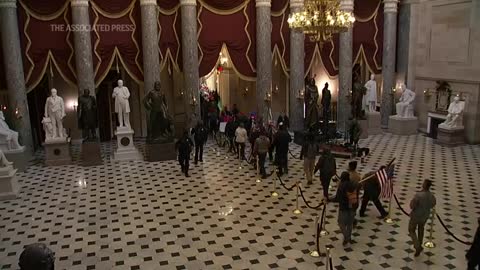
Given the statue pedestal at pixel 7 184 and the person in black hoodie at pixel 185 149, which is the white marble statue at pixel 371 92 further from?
the statue pedestal at pixel 7 184

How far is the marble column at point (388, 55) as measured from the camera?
19625 mm

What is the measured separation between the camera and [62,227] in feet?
32.7

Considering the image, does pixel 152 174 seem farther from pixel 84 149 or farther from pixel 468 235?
pixel 468 235

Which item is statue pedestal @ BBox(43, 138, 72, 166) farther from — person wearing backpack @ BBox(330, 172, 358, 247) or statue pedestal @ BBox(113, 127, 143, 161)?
person wearing backpack @ BBox(330, 172, 358, 247)

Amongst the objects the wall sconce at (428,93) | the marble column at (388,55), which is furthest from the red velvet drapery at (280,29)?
the wall sconce at (428,93)

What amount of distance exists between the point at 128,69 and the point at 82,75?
5.60 feet

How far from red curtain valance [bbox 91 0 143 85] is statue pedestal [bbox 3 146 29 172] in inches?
144

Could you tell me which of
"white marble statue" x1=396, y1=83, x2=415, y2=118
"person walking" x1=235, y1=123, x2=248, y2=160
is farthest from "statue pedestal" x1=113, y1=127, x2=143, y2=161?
"white marble statue" x1=396, y1=83, x2=415, y2=118

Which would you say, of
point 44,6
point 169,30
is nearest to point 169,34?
point 169,30

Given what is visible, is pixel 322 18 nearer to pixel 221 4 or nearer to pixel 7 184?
pixel 221 4

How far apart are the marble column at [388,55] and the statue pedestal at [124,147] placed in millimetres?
10960

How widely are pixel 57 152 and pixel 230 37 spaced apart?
757cm

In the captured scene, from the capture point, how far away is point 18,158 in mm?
14492

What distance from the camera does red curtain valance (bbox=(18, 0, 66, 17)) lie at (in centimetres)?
1574
